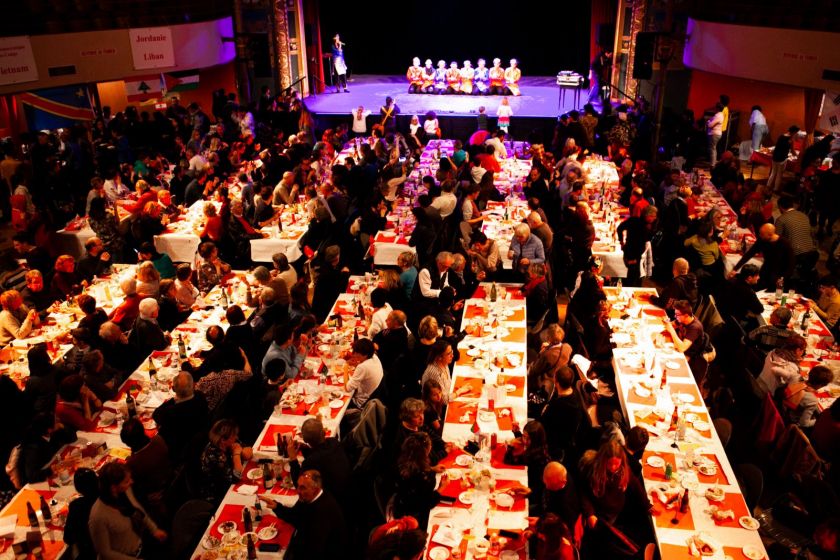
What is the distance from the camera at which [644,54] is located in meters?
16.7

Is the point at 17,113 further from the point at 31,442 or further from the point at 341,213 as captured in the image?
the point at 31,442

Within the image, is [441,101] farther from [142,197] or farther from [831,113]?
[142,197]

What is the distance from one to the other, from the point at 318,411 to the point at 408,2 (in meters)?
18.6

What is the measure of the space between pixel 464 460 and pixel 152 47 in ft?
45.7

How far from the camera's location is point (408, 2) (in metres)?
22.4

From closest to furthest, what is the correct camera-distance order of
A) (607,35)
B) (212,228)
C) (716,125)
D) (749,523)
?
(749,523)
(212,228)
(716,125)
(607,35)

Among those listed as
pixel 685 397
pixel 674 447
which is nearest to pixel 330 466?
pixel 674 447

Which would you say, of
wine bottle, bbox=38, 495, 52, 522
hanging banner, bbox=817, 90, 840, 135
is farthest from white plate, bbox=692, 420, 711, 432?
hanging banner, bbox=817, 90, 840, 135

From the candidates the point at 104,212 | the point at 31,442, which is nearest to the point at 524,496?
the point at 31,442

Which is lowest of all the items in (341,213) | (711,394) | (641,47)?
(711,394)

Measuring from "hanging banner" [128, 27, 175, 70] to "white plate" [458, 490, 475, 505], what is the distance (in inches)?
545

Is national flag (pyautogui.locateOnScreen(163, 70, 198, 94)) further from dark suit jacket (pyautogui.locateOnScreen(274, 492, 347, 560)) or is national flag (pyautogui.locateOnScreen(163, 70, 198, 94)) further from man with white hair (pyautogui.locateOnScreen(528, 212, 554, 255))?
dark suit jacket (pyautogui.locateOnScreen(274, 492, 347, 560))

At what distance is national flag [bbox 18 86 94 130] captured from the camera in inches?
616

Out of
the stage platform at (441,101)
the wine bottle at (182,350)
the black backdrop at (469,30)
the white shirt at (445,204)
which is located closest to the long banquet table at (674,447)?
the white shirt at (445,204)
